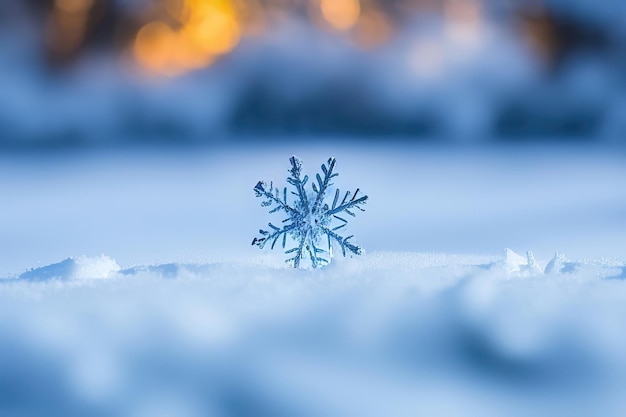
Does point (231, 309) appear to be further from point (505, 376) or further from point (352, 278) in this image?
point (505, 376)

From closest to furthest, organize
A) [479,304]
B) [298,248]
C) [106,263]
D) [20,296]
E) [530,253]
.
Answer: [479,304] < [20,296] < [106,263] < [530,253] < [298,248]

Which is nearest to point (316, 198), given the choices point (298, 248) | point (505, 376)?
point (298, 248)

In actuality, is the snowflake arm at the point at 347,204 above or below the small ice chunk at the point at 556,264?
above

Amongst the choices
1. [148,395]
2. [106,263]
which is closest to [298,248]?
[106,263]

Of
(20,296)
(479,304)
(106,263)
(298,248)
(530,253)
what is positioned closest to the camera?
(479,304)

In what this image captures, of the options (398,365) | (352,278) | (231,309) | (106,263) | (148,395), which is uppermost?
(106,263)

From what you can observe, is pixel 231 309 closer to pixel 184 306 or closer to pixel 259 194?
pixel 184 306

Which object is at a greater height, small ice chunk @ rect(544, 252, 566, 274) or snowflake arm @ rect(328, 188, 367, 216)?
snowflake arm @ rect(328, 188, 367, 216)

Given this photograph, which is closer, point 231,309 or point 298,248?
point 231,309

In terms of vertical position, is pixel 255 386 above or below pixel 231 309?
below
